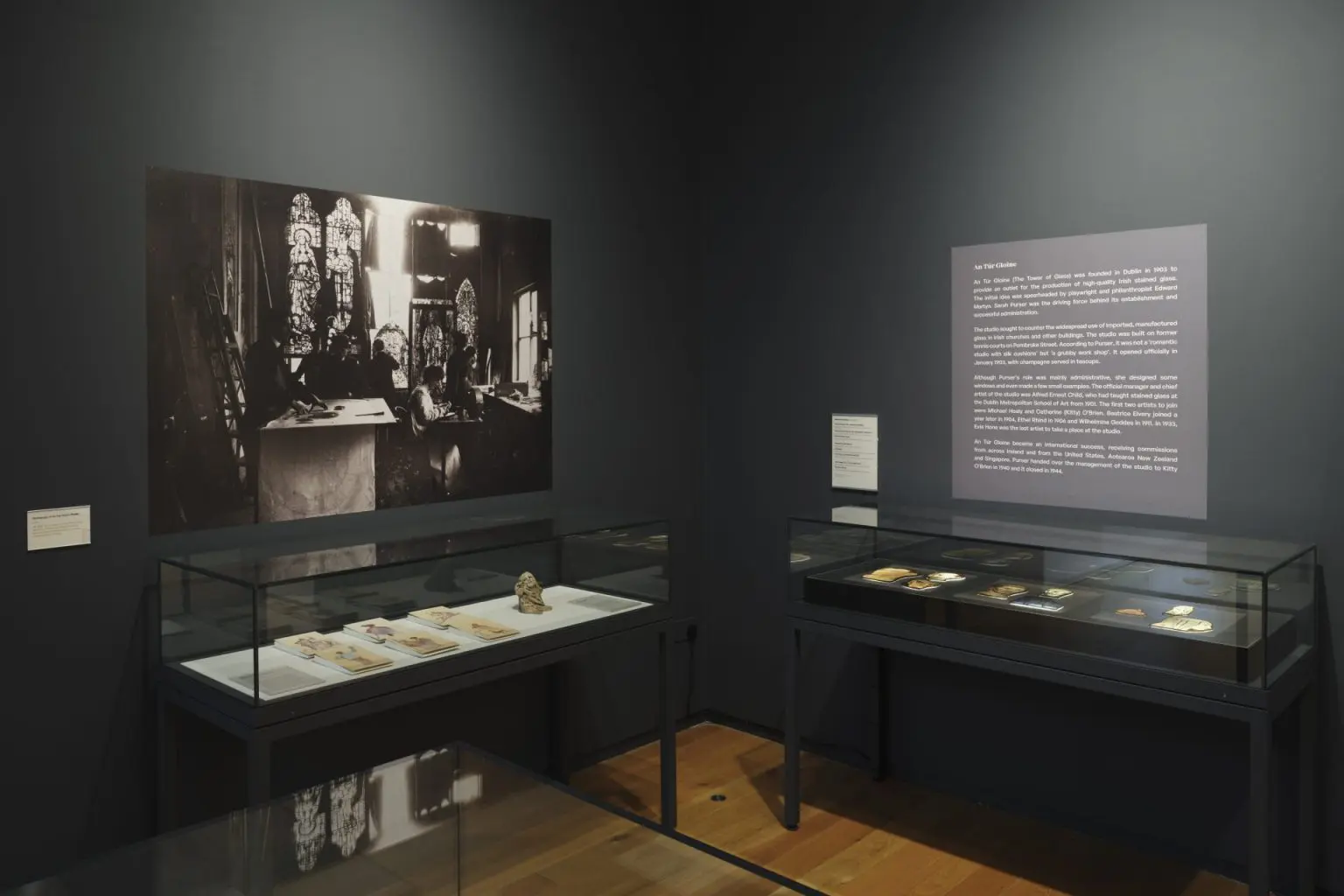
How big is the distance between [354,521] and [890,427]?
1.98 meters

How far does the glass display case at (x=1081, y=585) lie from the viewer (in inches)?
107

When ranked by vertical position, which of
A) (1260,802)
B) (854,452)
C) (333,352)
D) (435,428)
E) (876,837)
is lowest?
(876,837)

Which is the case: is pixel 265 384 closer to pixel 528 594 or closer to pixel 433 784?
pixel 528 594

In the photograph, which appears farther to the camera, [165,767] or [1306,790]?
[1306,790]

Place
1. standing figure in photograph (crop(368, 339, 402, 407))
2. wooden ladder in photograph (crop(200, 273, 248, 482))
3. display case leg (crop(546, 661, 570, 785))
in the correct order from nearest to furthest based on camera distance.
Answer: wooden ladder in photograph (crop(200, 273, 248, 482)), standing figure in photograph (crop(368, 339, 402, 407)), display case leg (crop(546, 661, 570, 785))

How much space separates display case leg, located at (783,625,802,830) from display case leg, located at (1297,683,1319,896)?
1.51 metres

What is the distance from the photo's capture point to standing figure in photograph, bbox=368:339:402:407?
3.46 meters

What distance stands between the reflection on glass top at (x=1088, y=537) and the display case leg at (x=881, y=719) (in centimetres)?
63

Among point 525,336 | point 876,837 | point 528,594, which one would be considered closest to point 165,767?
point 528,594

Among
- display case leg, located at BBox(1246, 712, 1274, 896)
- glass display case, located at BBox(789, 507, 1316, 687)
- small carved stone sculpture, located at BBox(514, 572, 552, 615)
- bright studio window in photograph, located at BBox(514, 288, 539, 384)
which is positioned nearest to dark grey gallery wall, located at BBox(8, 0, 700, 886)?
bright studio window in photograph, located at BBox(514, 288, 539, 384)

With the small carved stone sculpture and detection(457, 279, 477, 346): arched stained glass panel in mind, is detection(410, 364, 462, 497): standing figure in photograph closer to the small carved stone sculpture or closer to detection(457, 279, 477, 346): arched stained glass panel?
detection(457, 279, 477, 346): arched stained glass panel

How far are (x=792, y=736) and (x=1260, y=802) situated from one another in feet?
4.92

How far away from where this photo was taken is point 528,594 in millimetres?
3320

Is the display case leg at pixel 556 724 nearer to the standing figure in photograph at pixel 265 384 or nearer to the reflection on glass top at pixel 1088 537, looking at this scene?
the reflection on glass top at pixel 1088 537
